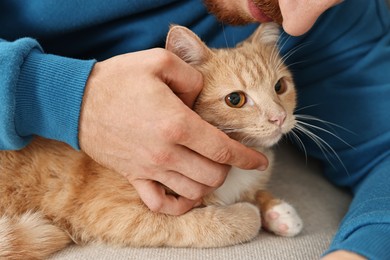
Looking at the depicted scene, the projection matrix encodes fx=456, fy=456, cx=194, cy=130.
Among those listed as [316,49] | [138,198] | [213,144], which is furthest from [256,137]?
[316,49]

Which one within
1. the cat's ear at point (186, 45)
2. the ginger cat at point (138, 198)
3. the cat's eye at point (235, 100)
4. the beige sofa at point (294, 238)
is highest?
the cat's ear at point (186, 45)

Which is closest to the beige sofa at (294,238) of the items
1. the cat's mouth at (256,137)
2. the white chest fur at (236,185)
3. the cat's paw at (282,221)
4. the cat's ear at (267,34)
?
the cat's paw at (282,221)

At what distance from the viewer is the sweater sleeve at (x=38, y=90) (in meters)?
0.98

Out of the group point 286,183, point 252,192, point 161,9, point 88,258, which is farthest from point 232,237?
point 161,9

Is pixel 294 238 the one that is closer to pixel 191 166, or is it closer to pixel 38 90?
pixel 191 166

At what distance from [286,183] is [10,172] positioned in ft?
2.73

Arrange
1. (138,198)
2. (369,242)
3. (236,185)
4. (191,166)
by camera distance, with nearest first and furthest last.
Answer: (369,242) < (191,166) < (138,198) < (236,185)

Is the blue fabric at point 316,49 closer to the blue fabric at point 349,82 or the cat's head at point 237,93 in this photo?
the blue fabric at point 349,82

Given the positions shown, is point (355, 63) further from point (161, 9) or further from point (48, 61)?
point (48, 61)

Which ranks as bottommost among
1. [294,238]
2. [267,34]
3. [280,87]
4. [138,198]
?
[294,238]

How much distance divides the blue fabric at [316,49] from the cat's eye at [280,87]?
0.18 m

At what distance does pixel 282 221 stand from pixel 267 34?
0.53 metres

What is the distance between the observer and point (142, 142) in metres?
0.98

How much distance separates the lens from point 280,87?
1274 mm
